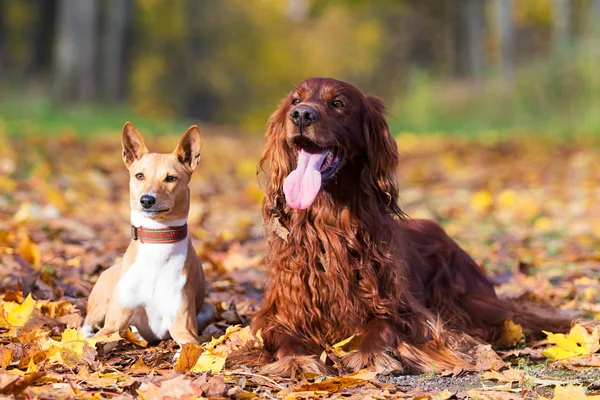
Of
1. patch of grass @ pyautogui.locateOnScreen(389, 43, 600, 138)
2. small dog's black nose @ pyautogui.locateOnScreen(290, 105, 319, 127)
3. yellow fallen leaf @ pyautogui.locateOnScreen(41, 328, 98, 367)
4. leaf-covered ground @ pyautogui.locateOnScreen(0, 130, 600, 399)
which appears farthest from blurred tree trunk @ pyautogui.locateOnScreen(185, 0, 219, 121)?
yellow fallen leaf @ pyautogui.locateOnScreen(41, 328, 98, 367)

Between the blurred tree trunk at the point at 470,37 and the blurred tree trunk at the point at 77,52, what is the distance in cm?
1813

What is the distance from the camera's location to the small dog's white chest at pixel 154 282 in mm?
3977

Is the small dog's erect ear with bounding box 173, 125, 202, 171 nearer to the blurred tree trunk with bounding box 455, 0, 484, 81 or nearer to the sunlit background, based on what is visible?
the sunlit background

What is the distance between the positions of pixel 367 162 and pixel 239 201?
6.02 meters

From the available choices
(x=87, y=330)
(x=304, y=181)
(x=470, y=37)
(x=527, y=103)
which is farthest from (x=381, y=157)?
(x=470, y=37)

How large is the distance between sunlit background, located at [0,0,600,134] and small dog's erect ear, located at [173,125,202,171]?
31.6ft

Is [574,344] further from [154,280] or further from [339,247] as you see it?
[154,280]

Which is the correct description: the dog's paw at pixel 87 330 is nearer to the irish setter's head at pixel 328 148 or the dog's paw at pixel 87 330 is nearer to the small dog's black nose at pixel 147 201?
the small dog's black nose at pixel 147 201

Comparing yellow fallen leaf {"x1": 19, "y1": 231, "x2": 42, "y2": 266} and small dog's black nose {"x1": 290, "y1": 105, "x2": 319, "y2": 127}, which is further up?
small dog's black nose {"x1": 290, "y1": 105, "x2": 319, "y2": 127}

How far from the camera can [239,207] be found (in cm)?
966

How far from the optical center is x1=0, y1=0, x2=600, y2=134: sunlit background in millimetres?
18969

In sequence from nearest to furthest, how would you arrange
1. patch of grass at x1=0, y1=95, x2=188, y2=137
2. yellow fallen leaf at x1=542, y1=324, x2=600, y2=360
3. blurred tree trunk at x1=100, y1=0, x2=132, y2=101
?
1. yellow fallen leaf at x1=542, y1=324, x2=600, y2=360
2. patch of grass at x1=0, y1=95, x2=188, y2=137
3. blurred tree trunk at x1=100, y1=0, x2=132, y2=101

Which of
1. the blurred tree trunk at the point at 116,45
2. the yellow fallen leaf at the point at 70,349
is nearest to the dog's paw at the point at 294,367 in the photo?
the yellow fallen leaf at the point at 70,349

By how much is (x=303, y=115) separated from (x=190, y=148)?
0.70 m
